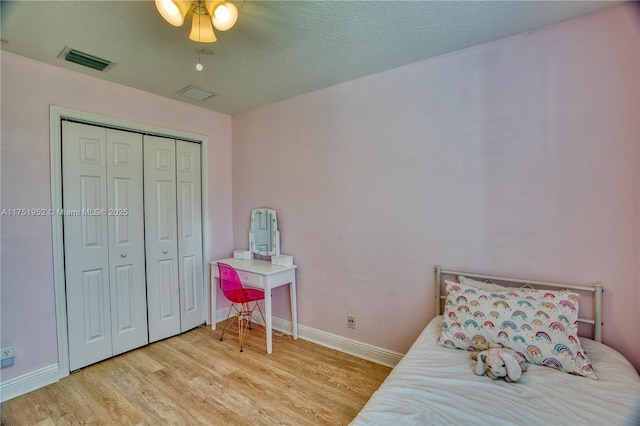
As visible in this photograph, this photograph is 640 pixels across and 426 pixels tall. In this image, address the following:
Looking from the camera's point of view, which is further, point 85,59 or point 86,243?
point 86,243

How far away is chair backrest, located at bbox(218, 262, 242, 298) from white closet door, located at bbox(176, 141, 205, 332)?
1.75 feet

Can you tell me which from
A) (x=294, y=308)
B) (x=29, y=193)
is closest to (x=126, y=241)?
(x=29, y=193)

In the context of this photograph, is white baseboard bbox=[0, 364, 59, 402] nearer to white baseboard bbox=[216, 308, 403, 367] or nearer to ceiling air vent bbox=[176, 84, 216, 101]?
white baseboard bbox=[216, 308, 403, 367]

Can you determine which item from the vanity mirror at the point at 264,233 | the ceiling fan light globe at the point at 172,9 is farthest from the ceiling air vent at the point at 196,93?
the ceiling fan light globe at the point at 172,9

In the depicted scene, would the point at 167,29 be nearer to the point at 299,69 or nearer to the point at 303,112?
the point at 299,69

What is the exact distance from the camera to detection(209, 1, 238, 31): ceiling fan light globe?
4.51 ft

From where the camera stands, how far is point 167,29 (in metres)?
1.87

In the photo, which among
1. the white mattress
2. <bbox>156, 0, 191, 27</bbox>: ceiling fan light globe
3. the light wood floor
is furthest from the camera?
the light wood floor

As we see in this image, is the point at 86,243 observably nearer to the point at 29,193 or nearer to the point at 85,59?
the point at 29,193

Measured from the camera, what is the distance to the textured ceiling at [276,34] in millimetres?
1681

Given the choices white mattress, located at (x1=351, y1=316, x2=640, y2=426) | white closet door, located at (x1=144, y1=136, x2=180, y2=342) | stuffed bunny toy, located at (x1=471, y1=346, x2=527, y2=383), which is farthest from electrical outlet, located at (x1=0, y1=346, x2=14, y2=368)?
stuffed bunny toy, located at (x1=471, y1=346, x2=527, y2=383)

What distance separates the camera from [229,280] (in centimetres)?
291

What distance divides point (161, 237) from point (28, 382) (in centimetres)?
143

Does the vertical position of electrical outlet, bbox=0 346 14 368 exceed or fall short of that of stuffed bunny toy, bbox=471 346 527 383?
it falls short
